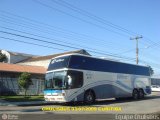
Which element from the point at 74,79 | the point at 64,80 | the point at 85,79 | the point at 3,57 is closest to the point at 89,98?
the point at 85,79

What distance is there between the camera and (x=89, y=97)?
2223 centimetres

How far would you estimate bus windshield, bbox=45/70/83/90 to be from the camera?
20484mm

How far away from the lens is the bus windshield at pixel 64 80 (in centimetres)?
2048

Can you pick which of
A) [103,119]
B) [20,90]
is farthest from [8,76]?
[103,119]

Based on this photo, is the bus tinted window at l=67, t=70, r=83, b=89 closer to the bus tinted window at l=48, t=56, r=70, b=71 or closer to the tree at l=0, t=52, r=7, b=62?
the bus tinted window at l=48, t=56, r=70, b=71

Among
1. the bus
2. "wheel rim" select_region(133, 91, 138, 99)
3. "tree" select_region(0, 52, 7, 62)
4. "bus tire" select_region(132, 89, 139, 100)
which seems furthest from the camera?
"tree" select_region(0, 52, 7, 62)

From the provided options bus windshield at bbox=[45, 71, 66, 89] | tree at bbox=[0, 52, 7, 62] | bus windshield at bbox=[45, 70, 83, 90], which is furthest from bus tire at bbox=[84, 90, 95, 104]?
tree at bbox=[0, 52, 7, 62]

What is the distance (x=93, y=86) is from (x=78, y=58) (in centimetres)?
273

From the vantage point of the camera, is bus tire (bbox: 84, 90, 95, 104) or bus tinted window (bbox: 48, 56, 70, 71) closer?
bus tinted window (bbox: 48, 56, 70, 71)

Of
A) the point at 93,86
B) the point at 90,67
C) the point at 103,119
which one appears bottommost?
the point at 103,119

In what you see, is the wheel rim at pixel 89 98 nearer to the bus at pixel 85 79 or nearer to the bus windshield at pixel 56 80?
the bus at pixel 85 79

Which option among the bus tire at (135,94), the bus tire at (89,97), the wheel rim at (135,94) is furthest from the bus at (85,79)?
the wheel rim at (135,94)

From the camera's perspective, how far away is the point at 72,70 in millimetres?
20797

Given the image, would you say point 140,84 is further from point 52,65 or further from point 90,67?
point 52,65
